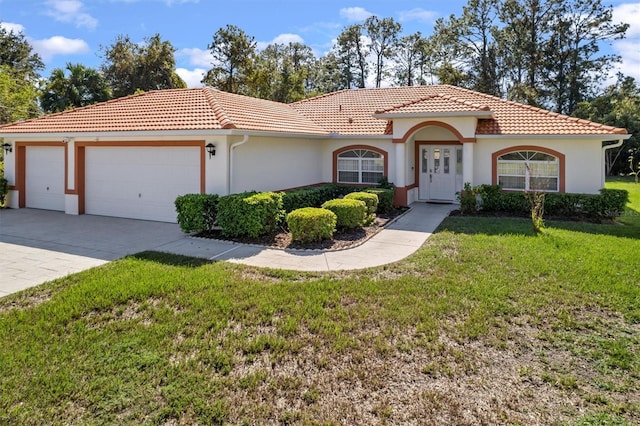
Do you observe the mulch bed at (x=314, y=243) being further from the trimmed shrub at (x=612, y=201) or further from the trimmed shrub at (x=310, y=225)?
the trimmed shrub at (x=612, y=201)

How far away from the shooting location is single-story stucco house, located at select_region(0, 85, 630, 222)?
13.2m

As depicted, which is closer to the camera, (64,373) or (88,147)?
(64,373)

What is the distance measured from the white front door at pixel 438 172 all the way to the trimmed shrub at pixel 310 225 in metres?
9.20

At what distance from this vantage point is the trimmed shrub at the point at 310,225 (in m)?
10.6

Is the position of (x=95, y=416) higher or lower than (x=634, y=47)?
lower

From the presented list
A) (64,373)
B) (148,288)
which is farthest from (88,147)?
(64,373)

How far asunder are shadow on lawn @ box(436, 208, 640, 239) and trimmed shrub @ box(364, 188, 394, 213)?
2248 mm

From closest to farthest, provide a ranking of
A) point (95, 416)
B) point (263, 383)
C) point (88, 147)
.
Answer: point (95, 416)
point (263, 383)
point (88, 147)

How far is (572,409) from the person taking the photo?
13.7 ft

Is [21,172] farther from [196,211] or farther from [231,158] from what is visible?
[196,211]

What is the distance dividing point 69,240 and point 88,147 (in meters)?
5.27

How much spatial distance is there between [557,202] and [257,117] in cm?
1090

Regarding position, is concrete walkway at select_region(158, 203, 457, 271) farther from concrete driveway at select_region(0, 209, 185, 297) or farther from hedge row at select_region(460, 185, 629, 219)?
hedge row at select_region(460, 185, 629, 219)

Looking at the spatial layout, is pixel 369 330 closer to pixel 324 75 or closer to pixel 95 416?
pixel 95 416
